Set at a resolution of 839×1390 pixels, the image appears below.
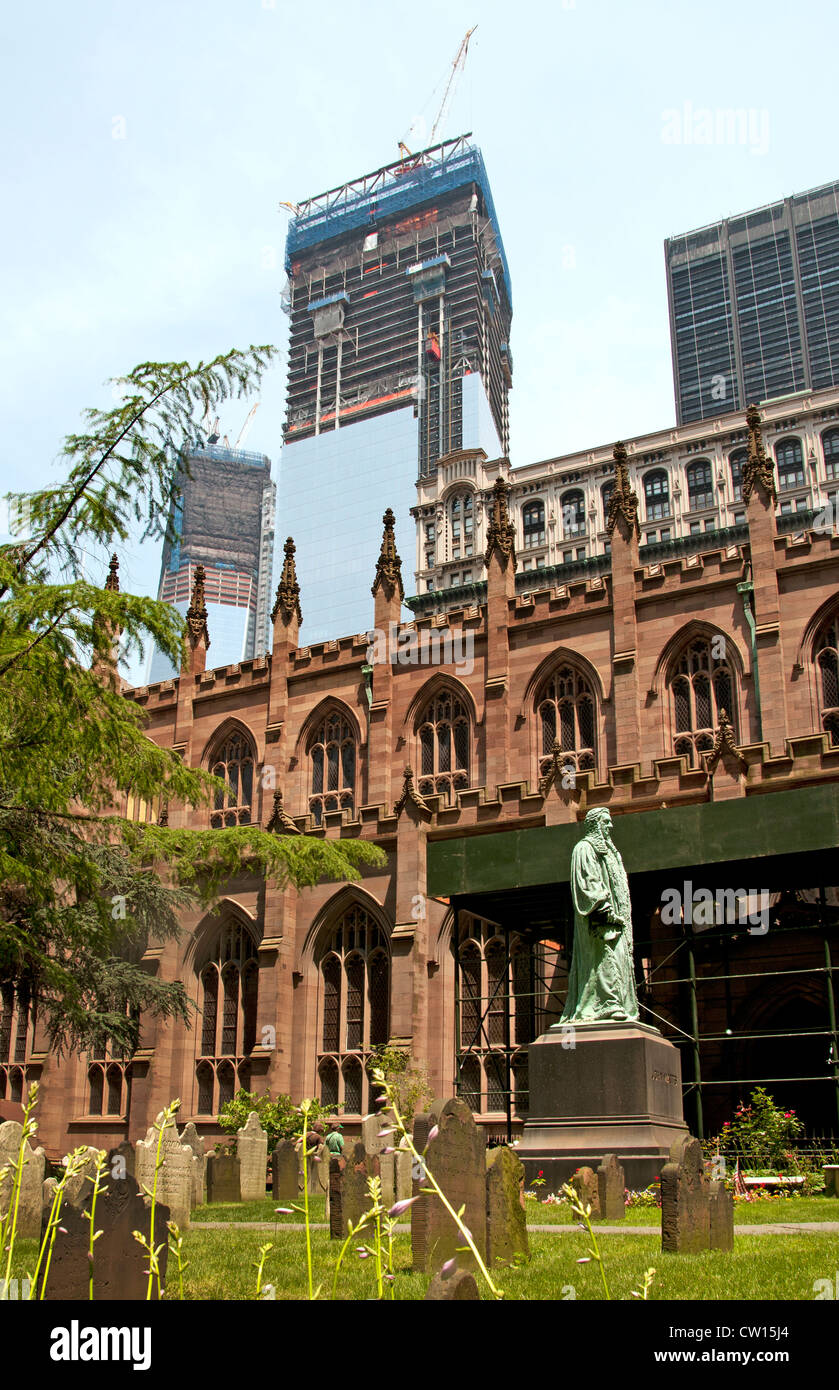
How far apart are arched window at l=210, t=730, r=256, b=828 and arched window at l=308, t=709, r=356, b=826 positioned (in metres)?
2.34

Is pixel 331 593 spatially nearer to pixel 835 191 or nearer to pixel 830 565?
pixel 835 191

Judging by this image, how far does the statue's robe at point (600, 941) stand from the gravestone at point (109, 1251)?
363 inches

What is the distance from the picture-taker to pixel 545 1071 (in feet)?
55.4

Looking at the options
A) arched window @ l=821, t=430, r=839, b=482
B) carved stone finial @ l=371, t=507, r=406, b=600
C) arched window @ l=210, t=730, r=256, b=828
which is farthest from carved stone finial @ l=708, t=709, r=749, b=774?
arched window @ l=821, t=430, r=839, b=482

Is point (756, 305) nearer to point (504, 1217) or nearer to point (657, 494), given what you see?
point (657, 494)

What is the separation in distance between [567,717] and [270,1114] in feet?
43.7

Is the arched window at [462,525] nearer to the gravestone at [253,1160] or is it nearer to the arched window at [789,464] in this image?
the arched window at [789,464]

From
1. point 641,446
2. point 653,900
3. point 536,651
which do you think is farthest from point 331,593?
point 653,900

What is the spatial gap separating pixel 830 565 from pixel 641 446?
186 feet

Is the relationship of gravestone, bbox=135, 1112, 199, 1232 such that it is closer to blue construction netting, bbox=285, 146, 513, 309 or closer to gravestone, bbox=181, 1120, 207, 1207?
gravestone, bbox=181, 1120, 207, 1207

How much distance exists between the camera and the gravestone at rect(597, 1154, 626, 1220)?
13117 millimetres

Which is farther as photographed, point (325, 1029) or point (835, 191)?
point (835, 191)

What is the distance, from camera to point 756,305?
146250 mm

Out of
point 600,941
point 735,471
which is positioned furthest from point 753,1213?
point 735,471
